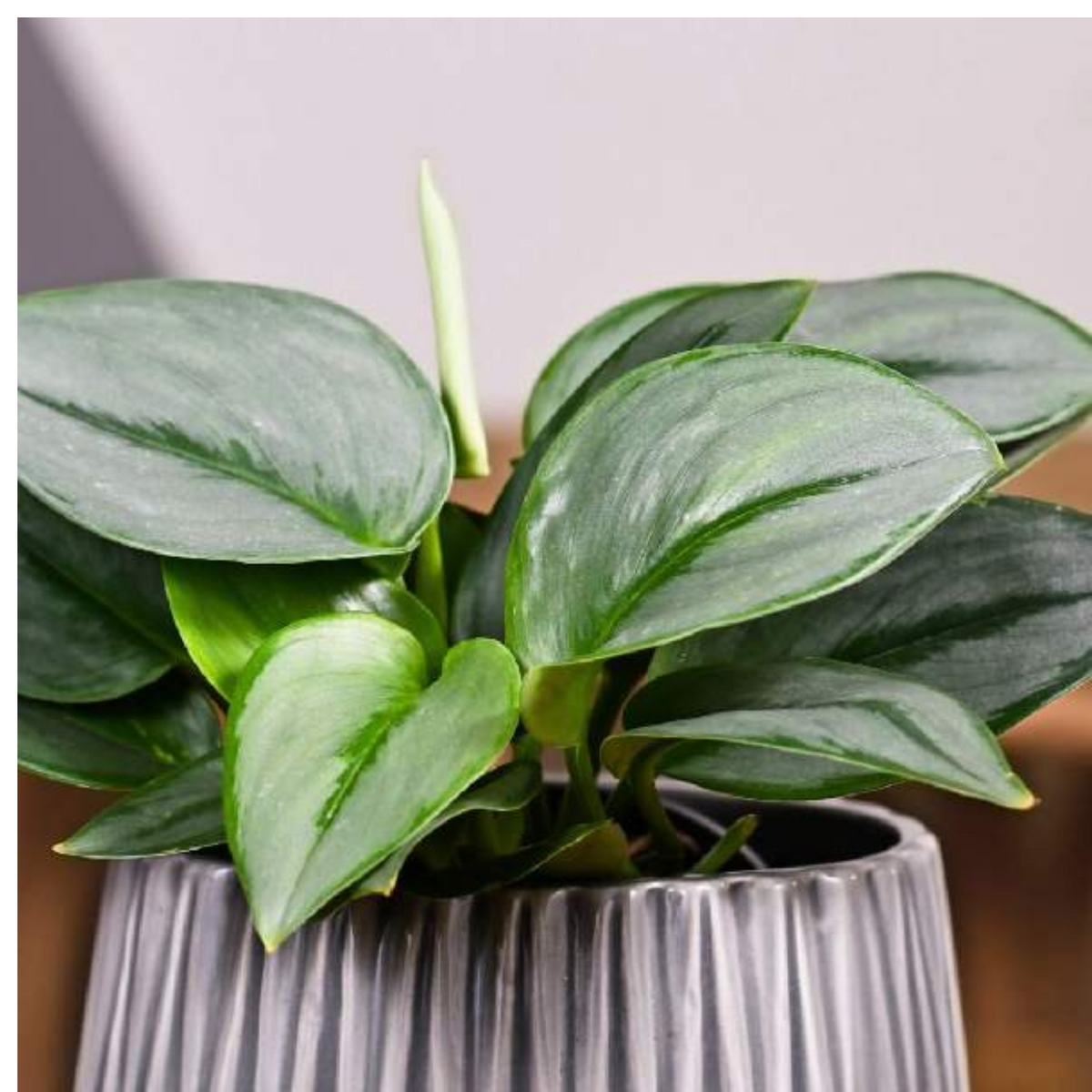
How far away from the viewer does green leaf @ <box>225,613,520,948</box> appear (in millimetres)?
307

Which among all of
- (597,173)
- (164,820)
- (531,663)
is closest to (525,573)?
(531,663)

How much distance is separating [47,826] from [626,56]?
52cm

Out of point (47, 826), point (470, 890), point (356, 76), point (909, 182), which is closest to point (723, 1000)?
point (470, 890)

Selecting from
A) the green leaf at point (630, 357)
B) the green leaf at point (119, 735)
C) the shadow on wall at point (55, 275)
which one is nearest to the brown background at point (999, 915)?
the shadow on wall at point (55, 275)

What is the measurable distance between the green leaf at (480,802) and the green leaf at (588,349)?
0.14 m

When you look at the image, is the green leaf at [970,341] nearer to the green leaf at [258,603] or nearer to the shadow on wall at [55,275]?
the green leaf at [258,603]

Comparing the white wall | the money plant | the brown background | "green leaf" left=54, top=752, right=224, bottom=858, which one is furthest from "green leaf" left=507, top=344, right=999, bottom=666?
the white wall

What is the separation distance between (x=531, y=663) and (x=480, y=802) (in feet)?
0.11

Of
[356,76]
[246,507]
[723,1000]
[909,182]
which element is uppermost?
[356,76]

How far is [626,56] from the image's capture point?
860 millimetres

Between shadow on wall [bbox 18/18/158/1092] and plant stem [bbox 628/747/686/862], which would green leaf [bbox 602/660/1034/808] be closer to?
plant stem [bbox 628/747/686/862]

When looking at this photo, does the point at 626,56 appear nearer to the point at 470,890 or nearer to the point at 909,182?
the point at 909,182

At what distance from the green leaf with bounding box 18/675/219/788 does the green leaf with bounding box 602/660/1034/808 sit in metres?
0.16

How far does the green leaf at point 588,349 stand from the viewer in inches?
19.7
